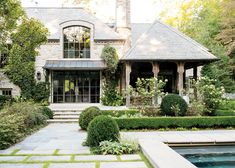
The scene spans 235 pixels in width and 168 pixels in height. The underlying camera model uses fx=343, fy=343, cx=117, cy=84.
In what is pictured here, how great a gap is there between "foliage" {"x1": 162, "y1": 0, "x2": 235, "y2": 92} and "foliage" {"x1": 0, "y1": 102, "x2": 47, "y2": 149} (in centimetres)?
1862

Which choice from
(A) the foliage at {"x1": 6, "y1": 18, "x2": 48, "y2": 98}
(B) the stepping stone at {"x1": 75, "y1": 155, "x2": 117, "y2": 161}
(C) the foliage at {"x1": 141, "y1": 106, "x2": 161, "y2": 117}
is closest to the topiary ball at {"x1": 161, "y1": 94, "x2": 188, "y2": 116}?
(C) the foliage at {"x1": 141, "y1": 106, "x2": 161, "y2": 117}

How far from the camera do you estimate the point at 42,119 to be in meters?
18.3

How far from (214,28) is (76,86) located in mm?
18573

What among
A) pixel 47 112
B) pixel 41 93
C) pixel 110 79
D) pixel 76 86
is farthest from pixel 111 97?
pixel 47 112

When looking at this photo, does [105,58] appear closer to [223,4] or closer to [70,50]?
[70,50]

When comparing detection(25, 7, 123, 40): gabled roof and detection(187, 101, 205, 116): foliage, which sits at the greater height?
detection(25, 7, 123, 40): gabled roof

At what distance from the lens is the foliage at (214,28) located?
31766 millimetres

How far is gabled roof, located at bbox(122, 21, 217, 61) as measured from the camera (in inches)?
869

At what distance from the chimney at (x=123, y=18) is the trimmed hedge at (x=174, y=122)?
12.6 metres

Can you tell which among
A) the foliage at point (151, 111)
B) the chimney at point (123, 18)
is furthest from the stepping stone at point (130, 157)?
the chimney at point (123, 18)

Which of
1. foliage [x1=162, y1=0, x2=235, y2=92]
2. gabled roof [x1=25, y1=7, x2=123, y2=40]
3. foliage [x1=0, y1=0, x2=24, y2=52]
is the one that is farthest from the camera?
foliage [x1=162, y1=0, x2=235, y2=92]

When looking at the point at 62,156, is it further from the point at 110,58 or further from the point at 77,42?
the point at 77,42

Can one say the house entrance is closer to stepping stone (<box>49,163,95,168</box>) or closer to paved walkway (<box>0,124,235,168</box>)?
paved walkway (<box>0,124,235,168</box>)

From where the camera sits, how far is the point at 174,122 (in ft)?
53.8
